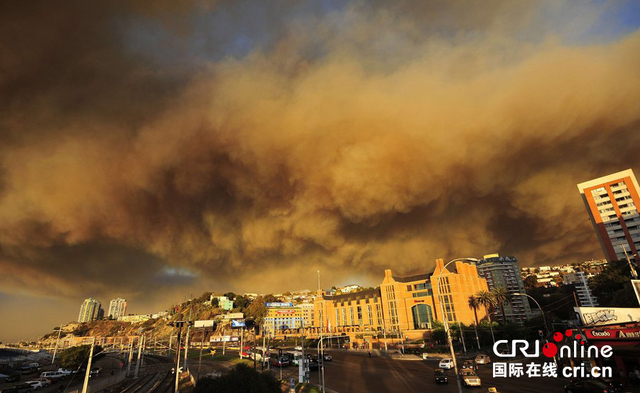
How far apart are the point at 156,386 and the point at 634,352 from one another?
59516mm

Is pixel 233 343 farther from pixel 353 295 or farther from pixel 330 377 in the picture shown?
pixel 330 377

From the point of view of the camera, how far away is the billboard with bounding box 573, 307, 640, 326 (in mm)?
36031

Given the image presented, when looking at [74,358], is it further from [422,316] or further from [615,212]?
[615,212]

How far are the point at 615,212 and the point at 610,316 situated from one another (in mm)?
117804

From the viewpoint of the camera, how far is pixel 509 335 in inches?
3270

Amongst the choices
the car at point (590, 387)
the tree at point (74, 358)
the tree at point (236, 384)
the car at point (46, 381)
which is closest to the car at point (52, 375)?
the tree at point (74, 358)

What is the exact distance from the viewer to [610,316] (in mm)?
36531

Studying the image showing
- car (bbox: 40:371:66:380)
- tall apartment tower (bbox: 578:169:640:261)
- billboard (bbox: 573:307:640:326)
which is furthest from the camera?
tall apartment tower (bbox: 578:169:640:261)

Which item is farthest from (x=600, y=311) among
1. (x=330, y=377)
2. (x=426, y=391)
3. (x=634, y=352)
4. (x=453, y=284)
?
(x=453, y=284)

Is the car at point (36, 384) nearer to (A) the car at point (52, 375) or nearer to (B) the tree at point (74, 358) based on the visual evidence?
(A) the car at point (52, 375)

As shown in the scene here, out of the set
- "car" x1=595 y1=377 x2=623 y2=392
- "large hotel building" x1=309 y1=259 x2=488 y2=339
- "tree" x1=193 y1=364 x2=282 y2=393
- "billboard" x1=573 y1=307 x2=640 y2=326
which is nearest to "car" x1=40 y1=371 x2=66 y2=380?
"large hotel building" x1=309 y1=259 x2=488 y2=339

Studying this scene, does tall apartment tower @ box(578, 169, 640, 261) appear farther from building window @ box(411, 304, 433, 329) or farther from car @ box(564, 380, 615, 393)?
car @ box(564, 380, 615, 393)

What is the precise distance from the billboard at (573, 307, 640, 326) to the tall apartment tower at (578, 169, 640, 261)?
107 metres

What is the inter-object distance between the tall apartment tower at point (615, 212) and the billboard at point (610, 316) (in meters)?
107
